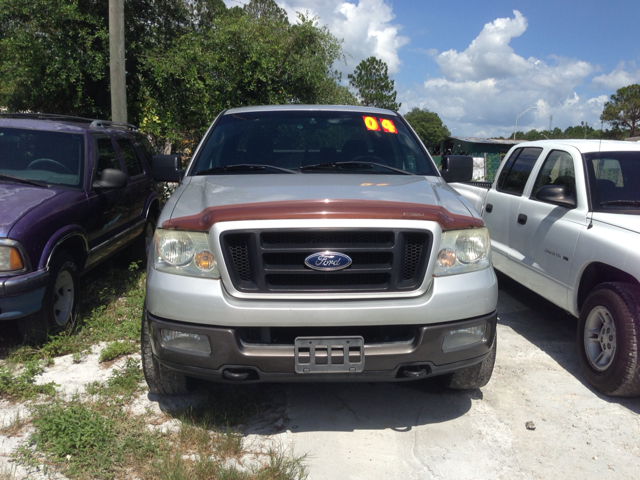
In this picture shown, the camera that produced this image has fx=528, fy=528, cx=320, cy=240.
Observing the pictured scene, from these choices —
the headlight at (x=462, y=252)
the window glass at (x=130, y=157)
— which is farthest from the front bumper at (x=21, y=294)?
the headlight at (x=462, y=252)

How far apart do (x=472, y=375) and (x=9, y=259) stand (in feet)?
10.8

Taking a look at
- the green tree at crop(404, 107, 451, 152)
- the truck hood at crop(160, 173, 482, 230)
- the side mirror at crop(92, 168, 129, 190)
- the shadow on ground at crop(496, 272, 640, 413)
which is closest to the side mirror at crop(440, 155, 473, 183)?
the truck hood at crop(160, 173, 482, 230)

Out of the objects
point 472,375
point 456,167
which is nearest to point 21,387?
point 472,375

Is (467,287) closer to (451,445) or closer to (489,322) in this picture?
(489,322)

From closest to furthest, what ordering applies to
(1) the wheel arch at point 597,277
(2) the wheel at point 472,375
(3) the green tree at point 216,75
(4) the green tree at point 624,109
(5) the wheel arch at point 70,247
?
(2) the wheel at point 472,375 → (1) the wheel arch at point 597,277 → (5) the wheel arch at point 70,247 → (3) the green tree at point 216,75 → (4) the green tree at point 624,109

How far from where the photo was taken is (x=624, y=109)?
155 feet

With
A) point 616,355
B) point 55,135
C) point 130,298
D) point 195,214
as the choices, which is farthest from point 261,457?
point 55,135

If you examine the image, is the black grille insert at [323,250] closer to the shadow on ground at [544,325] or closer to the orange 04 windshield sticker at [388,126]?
the orange 04 windshield sticker at [388,126]

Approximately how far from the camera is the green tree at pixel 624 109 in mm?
46197

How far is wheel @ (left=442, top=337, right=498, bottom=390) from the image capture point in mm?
3291

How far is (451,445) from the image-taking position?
3037mm

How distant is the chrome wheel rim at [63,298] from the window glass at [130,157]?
6.89 feet

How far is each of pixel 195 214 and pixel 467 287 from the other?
4.94 ft

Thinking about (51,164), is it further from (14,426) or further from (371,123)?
(371,123)
